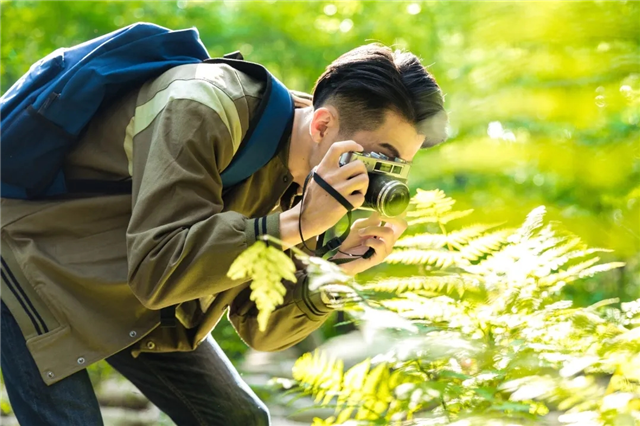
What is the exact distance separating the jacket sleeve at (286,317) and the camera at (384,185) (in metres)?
0.34

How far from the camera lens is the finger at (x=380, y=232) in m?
1.87

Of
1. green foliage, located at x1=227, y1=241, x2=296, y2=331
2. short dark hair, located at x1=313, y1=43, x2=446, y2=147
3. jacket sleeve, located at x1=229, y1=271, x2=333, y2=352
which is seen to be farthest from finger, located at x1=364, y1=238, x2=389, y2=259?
green foliage, located at x1=227, y1=241, x2=296, y2=331

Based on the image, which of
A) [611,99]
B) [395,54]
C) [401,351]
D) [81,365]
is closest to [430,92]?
[395,54]

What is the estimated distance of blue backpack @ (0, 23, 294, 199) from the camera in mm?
1638

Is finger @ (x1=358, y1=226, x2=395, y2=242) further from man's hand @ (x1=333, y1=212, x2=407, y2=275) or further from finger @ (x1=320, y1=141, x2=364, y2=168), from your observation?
finger @ (x1=320, y1=141, x2=364, y2=168)

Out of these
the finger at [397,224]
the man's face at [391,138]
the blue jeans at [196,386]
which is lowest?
the blue jeans at [196,386]

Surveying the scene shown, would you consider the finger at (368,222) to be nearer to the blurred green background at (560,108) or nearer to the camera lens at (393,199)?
the camera lens at (393,199)

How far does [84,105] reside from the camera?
5.37 ft

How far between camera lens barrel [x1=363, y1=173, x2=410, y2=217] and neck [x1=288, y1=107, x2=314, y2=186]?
247 mm

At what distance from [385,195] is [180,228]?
0.46 m

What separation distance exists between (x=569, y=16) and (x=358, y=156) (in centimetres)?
61

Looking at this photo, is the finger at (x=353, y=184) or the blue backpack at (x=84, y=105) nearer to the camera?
the finger at (x=353, y=184)

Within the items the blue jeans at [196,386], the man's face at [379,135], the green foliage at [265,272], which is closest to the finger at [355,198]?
the man's face at [379,135]

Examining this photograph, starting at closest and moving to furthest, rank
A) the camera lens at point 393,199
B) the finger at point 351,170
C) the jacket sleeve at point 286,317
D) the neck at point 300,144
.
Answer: the finger at point 351,170
the camera lens at point 393,199
the neck at point 300,144
the jacket sleeve at point 286,317
